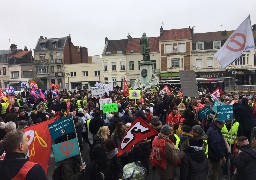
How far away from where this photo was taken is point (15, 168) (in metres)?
3.61

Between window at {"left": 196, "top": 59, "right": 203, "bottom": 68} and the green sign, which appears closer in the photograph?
the green sign

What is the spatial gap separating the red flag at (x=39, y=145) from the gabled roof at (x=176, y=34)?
55.0 m

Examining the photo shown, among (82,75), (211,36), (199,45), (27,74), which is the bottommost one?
(82,75)

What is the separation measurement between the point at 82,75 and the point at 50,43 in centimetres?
1011

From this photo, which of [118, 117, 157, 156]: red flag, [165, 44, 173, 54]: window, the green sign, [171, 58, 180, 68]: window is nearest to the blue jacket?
[118, 117, 157, 156]: red flag

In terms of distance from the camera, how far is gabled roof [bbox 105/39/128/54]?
65.0 m

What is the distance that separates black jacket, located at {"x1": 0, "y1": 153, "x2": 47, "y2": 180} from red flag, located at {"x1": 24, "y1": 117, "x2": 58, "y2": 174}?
2.17 metres

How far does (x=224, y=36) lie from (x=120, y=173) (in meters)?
54.7

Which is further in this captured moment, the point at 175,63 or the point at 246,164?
the point at 175,63

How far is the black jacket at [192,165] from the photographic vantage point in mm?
6320

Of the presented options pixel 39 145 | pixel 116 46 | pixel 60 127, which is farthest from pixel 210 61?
pixel 39 145

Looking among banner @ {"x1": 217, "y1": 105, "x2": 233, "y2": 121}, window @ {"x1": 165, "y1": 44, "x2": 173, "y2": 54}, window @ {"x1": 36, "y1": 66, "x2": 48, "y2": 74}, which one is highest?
window @ {"x1": 165, "y1": 44, "x2": 173, "y2": 54}

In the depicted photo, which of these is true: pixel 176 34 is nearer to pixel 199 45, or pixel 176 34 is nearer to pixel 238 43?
pixel 199 45

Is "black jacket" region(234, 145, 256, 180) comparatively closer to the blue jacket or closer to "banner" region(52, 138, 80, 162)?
the blue jacket
